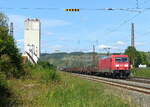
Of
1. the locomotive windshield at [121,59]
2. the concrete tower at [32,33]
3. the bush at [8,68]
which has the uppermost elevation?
the concrete tower at [32,33]

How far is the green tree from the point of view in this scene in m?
28.6

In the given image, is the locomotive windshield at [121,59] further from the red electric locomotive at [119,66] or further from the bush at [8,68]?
the bush at [8,68]

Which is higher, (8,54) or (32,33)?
(32,33)

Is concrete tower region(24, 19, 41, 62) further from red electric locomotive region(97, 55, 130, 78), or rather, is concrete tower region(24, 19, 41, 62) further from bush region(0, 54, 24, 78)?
bush region(0, 54, 24, 78)

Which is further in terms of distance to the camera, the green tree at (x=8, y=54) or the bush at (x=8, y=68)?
the green tree at (x=8, y=54)

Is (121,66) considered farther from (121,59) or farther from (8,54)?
(8,54)

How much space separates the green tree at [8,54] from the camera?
28612mm

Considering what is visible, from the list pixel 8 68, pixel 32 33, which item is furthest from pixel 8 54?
pixel 32 33

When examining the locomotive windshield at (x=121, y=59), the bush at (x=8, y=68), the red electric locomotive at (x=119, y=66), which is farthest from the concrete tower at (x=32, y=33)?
the bush at (x=8, y=68)

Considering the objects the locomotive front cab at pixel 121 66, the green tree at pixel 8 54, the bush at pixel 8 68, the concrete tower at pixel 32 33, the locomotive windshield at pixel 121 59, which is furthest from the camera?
the concrete tower at pixel 32 33

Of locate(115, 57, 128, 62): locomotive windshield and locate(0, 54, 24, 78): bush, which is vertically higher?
locate(115, 57, 128, 62): locomotive windshield

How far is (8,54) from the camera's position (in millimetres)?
31094

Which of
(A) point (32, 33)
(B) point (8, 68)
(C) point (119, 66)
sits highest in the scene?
(A) point (32, 33)

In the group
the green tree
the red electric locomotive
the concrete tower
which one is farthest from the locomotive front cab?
the concrete tower
